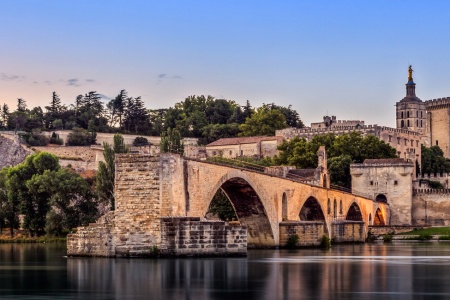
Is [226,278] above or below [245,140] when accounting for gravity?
below

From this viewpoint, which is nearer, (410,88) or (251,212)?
(251,212)

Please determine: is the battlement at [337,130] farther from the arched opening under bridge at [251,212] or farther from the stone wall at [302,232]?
the arched opening under bridge at [251,212]

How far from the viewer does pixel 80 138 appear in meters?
130

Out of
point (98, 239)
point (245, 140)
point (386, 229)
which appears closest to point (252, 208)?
point (98, 239)

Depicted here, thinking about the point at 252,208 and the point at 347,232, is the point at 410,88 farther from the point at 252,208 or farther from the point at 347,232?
the point at 252,208

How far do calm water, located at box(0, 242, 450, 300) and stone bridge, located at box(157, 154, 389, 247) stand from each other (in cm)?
361

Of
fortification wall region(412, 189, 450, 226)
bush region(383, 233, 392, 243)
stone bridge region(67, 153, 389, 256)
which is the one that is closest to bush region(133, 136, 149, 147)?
fortification wall region(412, 189, 450, 226)

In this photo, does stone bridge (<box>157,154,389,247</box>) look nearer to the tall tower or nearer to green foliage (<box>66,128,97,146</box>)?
green foliage (<box>66,128,97,146</box>)

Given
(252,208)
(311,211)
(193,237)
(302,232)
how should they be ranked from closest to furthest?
(193,237) → (252,208) → (302,232) → (311,211)

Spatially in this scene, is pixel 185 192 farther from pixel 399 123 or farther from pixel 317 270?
pixel 399 123

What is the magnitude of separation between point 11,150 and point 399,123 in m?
54.6

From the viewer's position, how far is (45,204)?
77562mm

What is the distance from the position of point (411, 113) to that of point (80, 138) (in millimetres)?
46580

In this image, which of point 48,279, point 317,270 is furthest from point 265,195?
point 48,279
